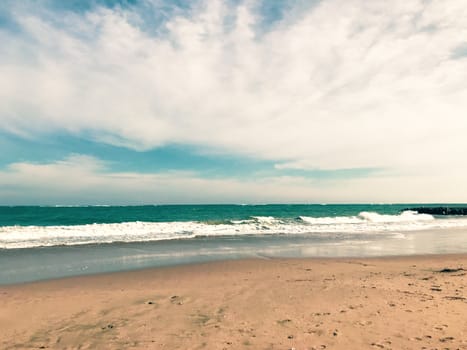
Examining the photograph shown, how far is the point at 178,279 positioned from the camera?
1075cm

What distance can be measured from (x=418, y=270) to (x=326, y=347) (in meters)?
7.91

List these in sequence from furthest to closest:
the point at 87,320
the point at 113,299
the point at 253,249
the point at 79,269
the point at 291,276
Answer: the point at 253,249 < the point at 79,269 < the point at 291,276 < the point at 113,299 < the point at 87,320

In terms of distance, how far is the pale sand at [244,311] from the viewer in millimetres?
5516

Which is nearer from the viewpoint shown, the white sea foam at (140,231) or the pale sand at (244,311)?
the pale sand at (244,311)

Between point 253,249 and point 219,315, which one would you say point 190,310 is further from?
point 253,249

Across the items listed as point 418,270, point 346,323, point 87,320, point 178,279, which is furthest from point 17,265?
point 418,270

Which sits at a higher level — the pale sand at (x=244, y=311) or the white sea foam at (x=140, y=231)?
the white sea foam at (x=140, y=231)

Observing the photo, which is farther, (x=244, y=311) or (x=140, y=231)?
(x=140, y=231)

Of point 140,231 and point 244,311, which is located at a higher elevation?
point 140,231

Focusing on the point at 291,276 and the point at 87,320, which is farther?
the point at 291,276

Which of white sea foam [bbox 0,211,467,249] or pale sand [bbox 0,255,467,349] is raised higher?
white sea foam [bbox 0,211,467,249]

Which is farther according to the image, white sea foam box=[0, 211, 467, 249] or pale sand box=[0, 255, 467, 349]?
white sea foam box=[0, 211, 467, 249]

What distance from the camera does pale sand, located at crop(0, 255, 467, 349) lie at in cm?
552

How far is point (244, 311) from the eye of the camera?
7.00 meters
